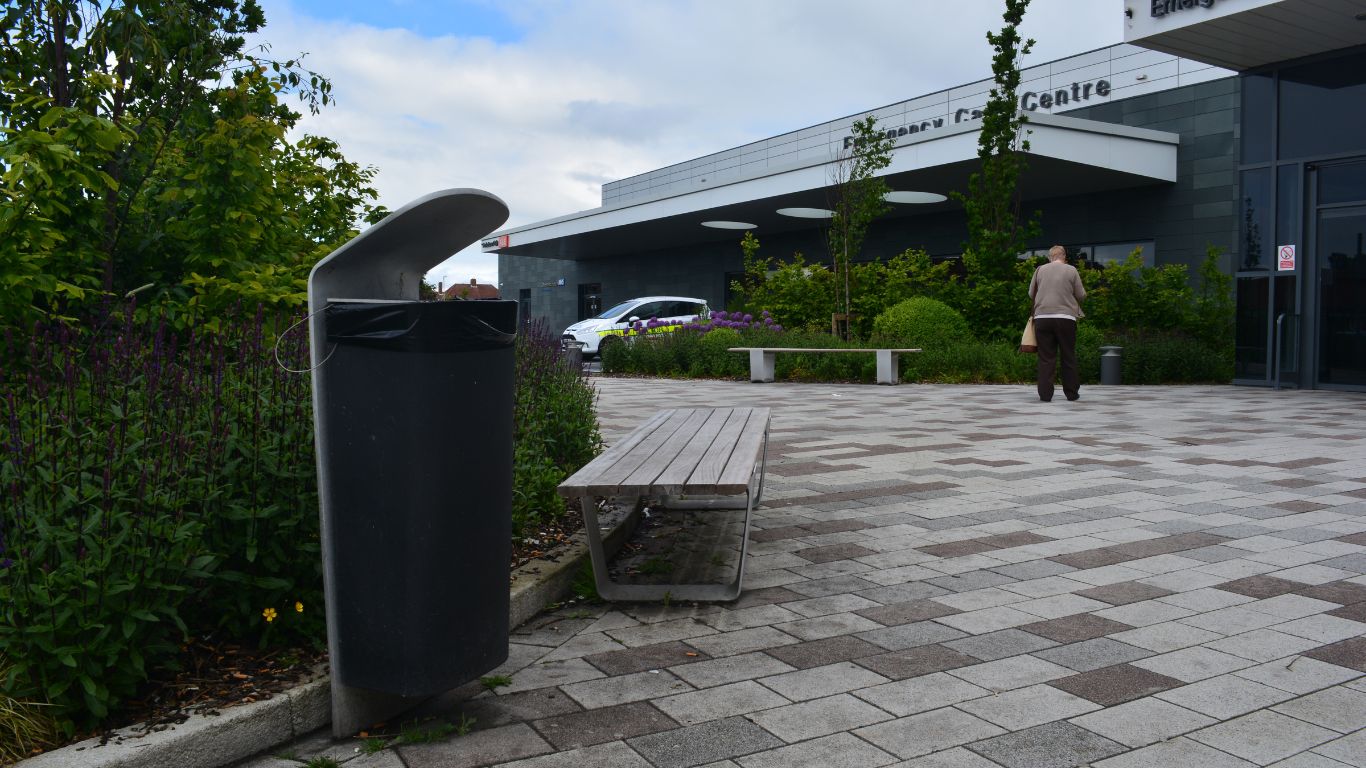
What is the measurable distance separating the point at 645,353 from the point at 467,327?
1876 centimetres

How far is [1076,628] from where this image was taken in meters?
3.99

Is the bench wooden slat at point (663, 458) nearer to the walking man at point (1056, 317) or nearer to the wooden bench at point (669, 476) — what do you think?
the wooden bench at point (669, 476)

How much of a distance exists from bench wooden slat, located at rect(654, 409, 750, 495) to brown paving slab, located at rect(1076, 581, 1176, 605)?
1739mm

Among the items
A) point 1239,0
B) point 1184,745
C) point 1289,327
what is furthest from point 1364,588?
point 1289,327

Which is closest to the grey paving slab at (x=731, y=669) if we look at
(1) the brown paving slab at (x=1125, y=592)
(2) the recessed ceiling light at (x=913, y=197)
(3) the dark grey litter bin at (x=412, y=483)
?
(3) the dark grey litter bin at (x=412, y=483)

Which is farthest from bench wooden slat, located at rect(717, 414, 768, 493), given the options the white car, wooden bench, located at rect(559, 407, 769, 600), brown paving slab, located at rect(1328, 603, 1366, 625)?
the white car

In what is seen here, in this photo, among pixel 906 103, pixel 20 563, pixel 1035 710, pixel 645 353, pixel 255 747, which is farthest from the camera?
pixel 906 103

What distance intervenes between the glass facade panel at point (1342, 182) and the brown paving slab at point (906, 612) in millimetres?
15207

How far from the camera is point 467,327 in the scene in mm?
2945

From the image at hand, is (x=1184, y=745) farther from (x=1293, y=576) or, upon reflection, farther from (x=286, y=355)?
(x=286, y=355)

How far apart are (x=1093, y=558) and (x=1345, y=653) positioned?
4.64 ft

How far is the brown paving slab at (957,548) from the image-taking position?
17.0ft

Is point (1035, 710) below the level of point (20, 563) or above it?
below

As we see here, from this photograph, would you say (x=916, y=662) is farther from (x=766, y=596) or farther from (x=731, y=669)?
(x=766, y=596)
